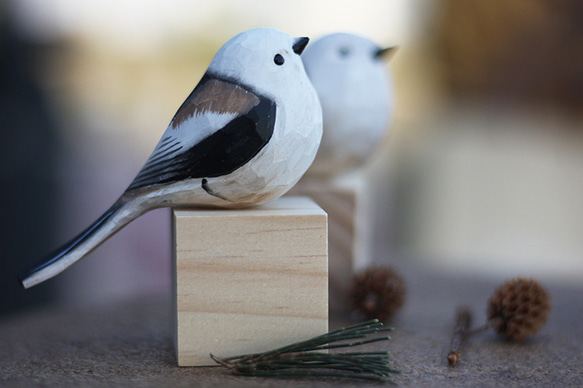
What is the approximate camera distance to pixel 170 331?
34.4 inches

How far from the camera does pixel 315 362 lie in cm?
68

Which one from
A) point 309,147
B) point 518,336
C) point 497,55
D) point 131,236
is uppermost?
point 497,55

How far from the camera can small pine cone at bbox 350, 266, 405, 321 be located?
0.92 meters

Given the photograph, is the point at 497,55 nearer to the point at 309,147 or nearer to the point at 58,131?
the point at 58,131

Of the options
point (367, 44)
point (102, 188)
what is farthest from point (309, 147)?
point (102, 188)

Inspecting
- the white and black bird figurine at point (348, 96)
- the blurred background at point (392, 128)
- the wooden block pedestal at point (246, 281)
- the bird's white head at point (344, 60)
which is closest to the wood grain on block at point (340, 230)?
the white and black bird figurine at point (348, 96)

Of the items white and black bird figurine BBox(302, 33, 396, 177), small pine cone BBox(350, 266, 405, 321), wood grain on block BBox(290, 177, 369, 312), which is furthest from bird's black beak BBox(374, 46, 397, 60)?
small pine cone BBox(350, 266, 405, 321)

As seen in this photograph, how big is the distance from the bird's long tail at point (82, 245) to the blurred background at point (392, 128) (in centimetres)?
39

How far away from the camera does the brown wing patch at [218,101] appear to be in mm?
700

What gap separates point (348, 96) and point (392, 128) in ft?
3.62

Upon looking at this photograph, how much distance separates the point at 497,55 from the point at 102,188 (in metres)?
1.50

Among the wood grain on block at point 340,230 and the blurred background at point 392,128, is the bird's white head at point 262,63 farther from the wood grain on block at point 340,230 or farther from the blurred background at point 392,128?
the blurred background at point 392,128

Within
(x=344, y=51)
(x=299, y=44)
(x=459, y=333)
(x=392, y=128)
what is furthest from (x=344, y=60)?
(x=392, y=128)

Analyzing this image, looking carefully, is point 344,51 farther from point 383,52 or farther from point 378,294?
point 378,294
